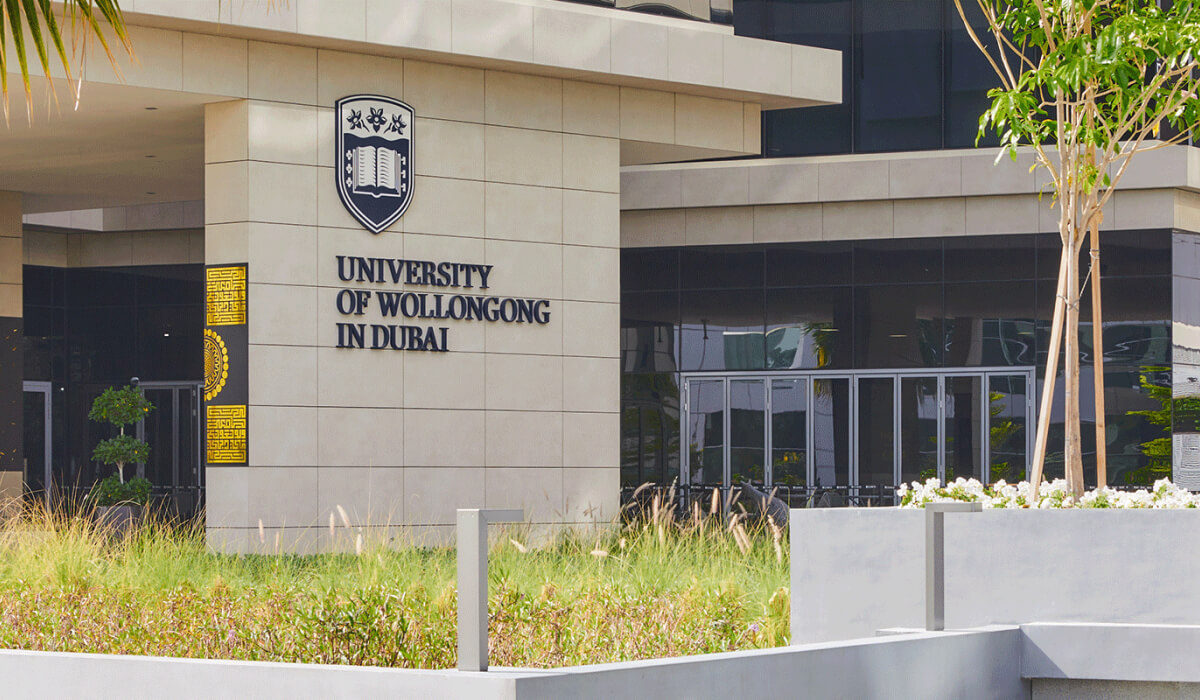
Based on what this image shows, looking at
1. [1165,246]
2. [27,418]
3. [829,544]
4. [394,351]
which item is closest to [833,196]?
[1165,246]

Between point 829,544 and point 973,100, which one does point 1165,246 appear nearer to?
point 973,100

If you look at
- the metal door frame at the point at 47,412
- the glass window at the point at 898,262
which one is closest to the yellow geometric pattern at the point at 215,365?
the glass window at the point at 898,262

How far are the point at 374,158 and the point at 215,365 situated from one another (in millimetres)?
3107

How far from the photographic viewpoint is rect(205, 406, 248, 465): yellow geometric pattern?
17938 mm

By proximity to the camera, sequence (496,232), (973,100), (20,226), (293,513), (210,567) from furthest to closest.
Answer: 1. (973,100)
2. (20,226)
3. (496,232)
4. (293,513)
5. (210,567)

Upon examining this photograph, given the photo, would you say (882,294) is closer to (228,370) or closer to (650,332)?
(650,332)

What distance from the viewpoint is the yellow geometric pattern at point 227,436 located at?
58.9ft

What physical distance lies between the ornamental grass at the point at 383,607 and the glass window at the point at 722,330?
51.1ft

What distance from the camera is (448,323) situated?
19.5 metres

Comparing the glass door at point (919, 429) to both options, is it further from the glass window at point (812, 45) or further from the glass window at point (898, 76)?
the glass window at point (812, 45)

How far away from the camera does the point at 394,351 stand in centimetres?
1906

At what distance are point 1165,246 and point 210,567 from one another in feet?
57.8

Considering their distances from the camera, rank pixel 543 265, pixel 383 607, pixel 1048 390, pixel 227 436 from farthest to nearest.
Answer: pixel 543 265, pixel 227 436, pixel 1048 390, pixel 383 607

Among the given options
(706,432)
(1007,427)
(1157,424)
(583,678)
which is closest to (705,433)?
(706,432)
